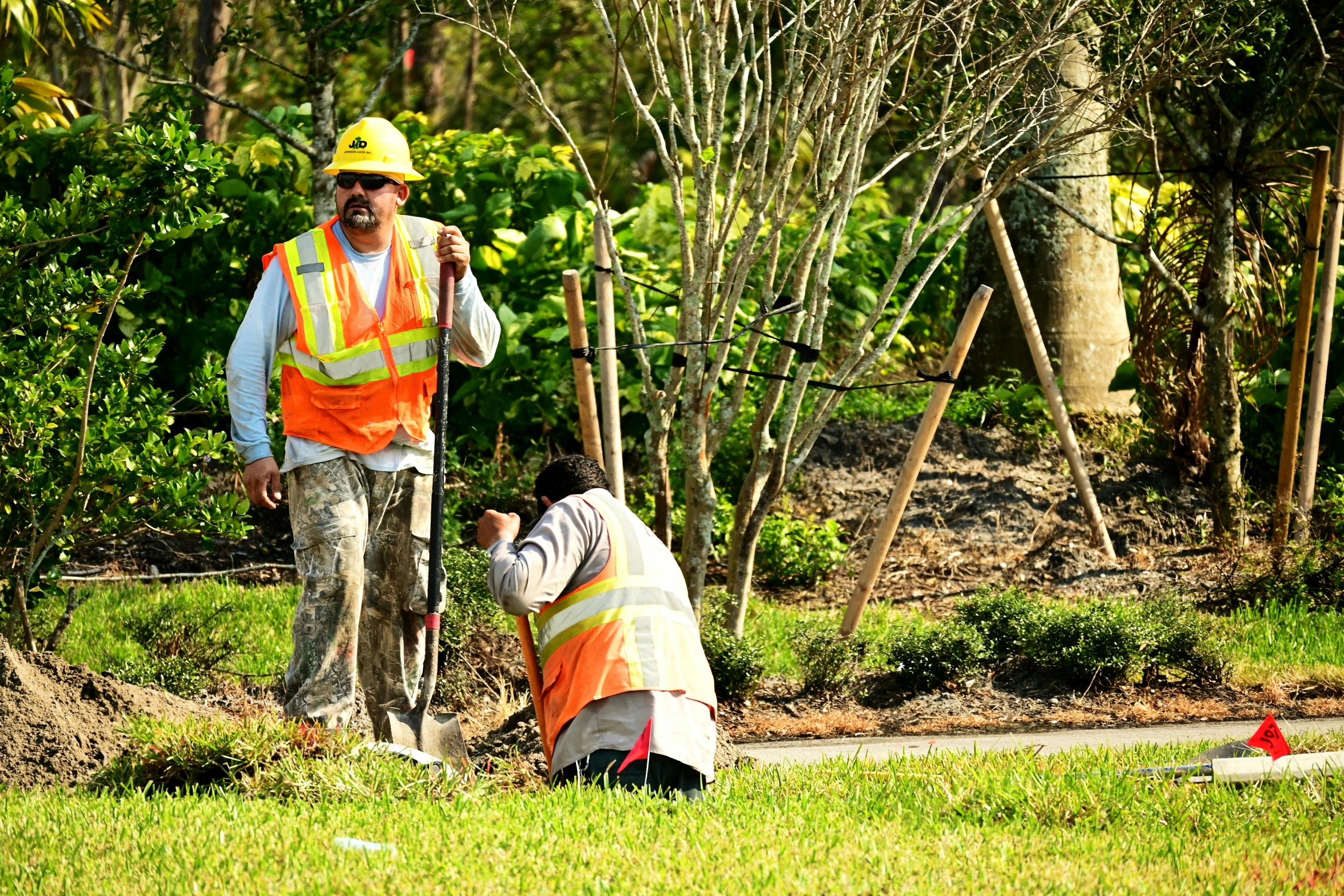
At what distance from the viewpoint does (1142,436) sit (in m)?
11.1

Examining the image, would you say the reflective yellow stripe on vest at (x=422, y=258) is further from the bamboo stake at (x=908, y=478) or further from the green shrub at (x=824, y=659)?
the bamboo stake at (x=908, y=478)

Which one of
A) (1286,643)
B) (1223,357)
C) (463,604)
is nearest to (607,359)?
(463,604)

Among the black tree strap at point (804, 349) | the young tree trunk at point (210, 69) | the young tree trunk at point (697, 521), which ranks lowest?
the young tree trunk at point (697, 521)

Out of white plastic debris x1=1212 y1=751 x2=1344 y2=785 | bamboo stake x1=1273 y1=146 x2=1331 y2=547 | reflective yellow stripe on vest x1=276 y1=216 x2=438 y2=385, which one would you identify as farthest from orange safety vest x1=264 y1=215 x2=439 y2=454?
bamboo stake x1=1273 y1=146 x2=1331 y2=547

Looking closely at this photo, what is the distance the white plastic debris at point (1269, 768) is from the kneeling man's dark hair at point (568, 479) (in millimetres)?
2204

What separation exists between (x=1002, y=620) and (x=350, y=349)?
368 centimetres

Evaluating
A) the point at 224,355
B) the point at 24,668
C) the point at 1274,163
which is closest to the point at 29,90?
the point at 224,355

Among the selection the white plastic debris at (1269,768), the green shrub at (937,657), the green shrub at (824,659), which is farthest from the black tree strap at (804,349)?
the white plastic debris at (1269,768)

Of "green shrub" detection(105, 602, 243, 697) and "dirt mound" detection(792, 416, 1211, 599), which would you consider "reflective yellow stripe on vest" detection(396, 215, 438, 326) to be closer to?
"green shrub" detection(105, 602, 243, 697)

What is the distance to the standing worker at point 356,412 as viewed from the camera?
523 centimetres

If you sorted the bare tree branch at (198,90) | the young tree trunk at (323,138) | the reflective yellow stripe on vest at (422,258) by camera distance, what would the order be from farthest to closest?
the young tree trunk at (323,138) < the bare tree branch at (198,90) < the reflective yellow stripe on vest at (422,258)

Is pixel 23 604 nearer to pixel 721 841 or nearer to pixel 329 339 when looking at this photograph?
pixel 329 339

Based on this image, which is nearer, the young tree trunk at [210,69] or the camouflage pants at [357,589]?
the camouflage pants at [357,589]

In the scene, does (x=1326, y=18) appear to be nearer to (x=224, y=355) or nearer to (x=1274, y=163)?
(x=1274, y=163)
